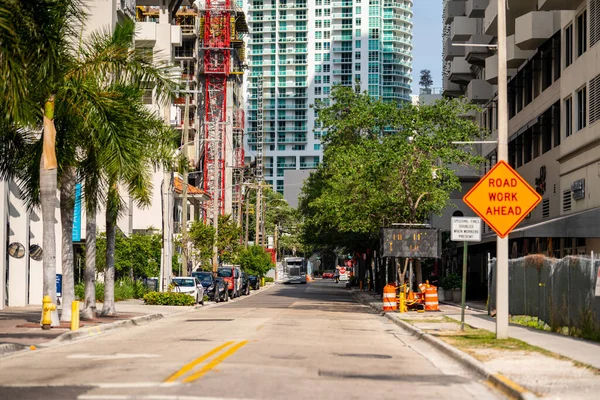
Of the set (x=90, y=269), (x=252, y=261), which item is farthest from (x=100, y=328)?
(x=252, y=261)

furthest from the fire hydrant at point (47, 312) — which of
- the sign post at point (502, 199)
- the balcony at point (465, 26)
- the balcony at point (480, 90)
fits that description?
the balcony at point (465, 26)

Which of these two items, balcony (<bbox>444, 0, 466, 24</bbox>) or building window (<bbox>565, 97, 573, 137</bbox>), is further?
balcony (<bbox>444, 0, 466, 24</bbox>)

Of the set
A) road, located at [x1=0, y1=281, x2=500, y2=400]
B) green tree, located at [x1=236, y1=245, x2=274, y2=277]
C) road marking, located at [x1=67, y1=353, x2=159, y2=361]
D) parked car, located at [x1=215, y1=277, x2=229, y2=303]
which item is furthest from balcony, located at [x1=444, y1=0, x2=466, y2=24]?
road marking, located at [x1=67, y1=353, x2=159, y2=361]

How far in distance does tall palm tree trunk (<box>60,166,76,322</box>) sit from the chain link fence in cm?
1297

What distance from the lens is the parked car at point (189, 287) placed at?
46875 mm

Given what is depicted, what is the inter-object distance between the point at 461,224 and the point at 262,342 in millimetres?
6939

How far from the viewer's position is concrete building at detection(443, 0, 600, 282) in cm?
3422

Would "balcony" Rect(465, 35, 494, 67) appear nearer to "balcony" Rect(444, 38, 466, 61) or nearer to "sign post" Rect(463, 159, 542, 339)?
"balcony" Rect(444, 38, 466, 61)

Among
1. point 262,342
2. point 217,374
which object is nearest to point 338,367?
point 217,374

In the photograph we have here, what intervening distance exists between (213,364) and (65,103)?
1220 centimetres

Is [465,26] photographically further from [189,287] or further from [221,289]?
[189,287]

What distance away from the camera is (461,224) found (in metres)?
24.5

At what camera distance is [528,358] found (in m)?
16.6

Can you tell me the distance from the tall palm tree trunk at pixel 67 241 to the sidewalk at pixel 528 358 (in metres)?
9.50
